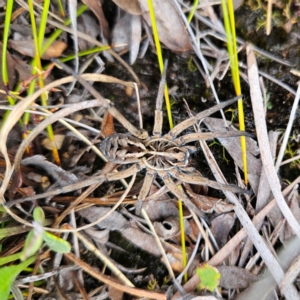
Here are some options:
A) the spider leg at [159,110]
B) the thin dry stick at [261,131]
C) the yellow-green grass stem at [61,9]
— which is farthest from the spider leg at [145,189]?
the yellow-green grass stem at [61,9]

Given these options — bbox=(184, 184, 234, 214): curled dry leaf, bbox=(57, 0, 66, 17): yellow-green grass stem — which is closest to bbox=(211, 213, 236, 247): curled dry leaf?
bbox=(184, 184, 234, 214): curled dry leaf

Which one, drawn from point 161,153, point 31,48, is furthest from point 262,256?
point 31,48

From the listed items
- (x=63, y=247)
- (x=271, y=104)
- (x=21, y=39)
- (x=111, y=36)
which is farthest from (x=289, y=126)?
(x=21, y=39)

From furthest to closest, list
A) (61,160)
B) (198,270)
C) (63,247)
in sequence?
(61,160) → (198,270) → (63,247)

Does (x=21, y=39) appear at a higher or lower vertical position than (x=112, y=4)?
lower

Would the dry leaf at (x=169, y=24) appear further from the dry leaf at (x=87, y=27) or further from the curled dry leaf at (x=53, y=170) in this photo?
the curled dry leaf at (x=53, y=170)

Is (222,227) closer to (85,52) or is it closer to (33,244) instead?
(33,244)

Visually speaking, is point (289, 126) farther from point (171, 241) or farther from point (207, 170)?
point (171, 241)
